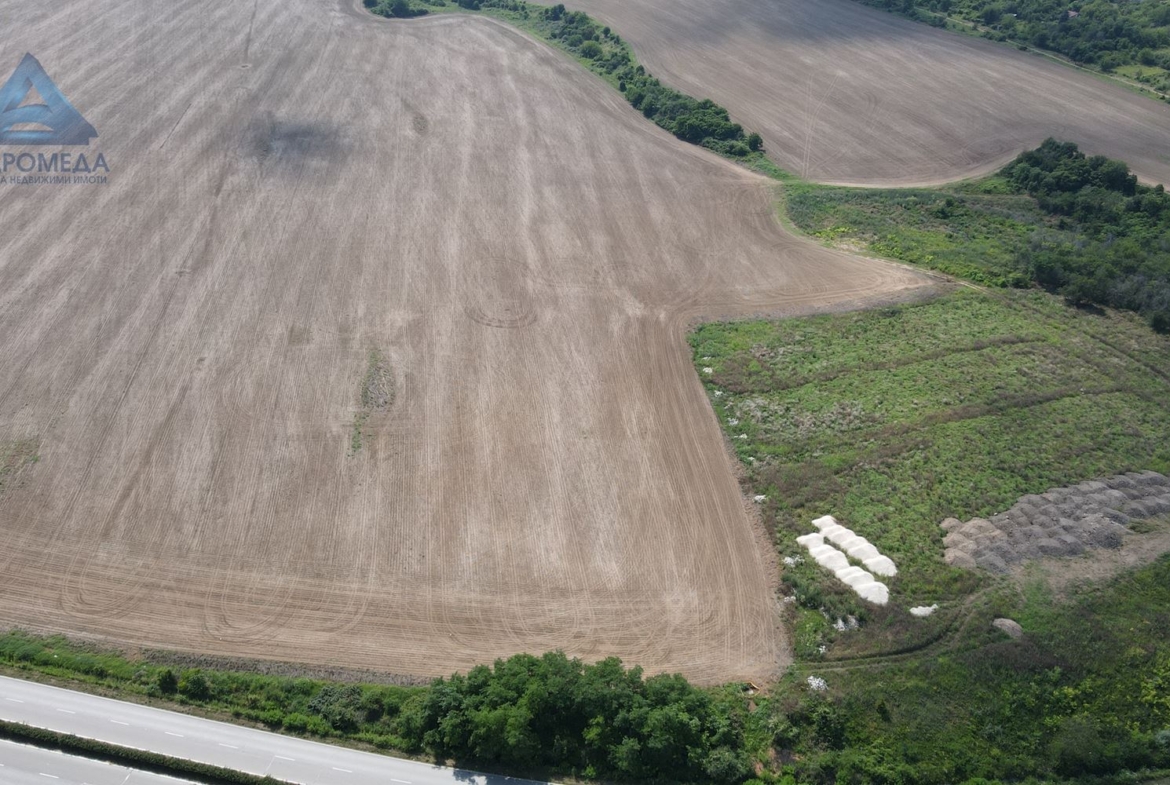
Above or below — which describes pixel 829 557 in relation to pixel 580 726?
above

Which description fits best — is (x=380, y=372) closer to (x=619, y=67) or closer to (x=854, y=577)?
(x=854, y=577)

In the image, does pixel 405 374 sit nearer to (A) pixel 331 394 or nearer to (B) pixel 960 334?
(A) pixel 331 394

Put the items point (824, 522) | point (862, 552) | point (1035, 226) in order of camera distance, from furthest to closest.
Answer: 1. point (1035, 226)
2. point (824, 522)
3. point (862, 552)

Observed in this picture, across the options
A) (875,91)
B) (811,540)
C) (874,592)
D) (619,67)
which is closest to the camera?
(874,592)

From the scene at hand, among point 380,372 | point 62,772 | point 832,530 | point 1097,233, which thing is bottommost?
point 62,772

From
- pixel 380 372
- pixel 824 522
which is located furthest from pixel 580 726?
pixel 380 372

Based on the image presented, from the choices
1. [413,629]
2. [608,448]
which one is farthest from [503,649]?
Answer: [608,448]

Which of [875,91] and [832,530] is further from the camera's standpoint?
[875,91]
